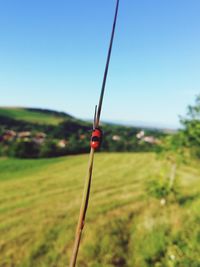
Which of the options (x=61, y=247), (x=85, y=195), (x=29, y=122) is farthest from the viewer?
(x=29, y=122)

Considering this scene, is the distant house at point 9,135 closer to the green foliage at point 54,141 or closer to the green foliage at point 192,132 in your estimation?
the green foliage at point 54,141

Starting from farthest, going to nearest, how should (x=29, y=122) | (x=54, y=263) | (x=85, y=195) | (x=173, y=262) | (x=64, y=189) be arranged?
(x=29, y=122) < (x=64, y=189) < (x=54, y=263) < (x=173, y=262) < (x=85, y=195)

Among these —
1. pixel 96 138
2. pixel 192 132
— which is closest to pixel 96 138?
pixel 96 138

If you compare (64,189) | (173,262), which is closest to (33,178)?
(64,189)

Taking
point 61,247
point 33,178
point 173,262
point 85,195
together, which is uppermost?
point 85,195

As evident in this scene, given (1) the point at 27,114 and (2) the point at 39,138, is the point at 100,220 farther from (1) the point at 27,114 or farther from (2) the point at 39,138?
(1) the point at 27,114

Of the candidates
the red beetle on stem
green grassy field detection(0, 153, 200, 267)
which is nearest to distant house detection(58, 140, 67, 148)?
green grassy field detection(0, 153, 200, 267)

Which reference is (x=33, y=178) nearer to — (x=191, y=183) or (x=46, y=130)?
(x=46, y=130)

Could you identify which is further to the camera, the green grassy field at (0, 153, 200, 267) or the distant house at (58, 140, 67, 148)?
the distant house at (58, 140, 67, 148)

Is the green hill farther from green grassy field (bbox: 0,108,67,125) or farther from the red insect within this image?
the red insect
